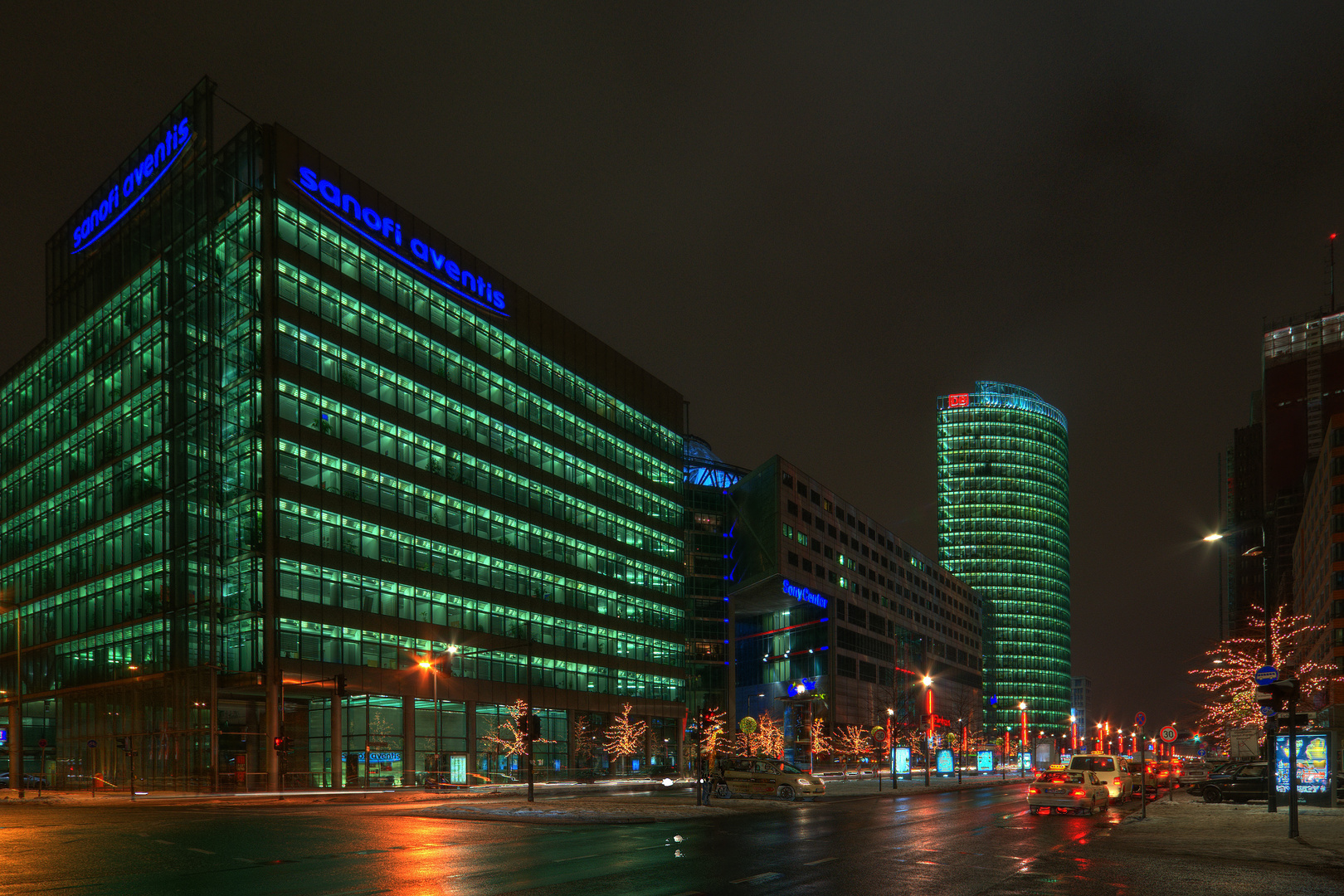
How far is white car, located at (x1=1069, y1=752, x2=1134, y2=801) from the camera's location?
132 feet

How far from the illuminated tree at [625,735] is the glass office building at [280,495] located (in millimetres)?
1374

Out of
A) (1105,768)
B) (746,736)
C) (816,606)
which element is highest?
(1105,768)


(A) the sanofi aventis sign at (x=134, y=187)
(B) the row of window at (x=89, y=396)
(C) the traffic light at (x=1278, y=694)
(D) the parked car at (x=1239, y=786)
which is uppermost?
(A) the sanofi aventis sign at (x=134, y=187)

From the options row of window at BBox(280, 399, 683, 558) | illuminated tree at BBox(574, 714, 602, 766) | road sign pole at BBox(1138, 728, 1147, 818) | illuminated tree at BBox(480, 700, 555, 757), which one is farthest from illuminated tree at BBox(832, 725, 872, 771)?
road sign pole at BBox(1138, 728, 1147, 818)

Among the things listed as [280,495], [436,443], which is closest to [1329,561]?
[436,443]

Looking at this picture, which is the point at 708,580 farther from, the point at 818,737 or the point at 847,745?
the point at 847,745

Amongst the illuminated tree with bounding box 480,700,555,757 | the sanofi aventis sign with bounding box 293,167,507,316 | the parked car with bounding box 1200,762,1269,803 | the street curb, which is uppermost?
the sanofi aventis sign with bounding box 293,167,507,316

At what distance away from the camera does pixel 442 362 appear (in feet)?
260

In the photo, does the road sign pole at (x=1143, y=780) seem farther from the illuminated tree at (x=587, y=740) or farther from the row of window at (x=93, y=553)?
the row of window at (x=93, y=553)

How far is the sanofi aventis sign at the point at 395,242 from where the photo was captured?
68938 mm

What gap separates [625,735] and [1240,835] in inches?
2626

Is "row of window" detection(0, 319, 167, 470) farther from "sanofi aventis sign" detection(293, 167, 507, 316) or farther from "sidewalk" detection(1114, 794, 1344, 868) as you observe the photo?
"sidewalk" detection(1114, 794, 1344, 868)

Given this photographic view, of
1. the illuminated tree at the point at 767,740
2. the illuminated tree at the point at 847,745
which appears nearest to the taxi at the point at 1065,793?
the illuminated tree at the point at 767,740

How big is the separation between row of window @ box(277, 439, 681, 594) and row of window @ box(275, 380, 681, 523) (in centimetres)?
178
